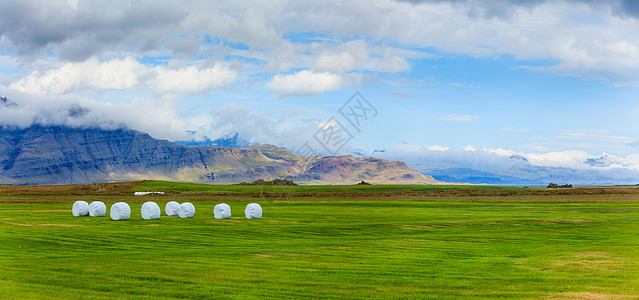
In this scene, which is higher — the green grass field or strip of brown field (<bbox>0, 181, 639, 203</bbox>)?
strip of brown field (<bbox>0, 181, 639, 203</bbox>)

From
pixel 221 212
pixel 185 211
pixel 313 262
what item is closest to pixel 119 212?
pixel 185 211

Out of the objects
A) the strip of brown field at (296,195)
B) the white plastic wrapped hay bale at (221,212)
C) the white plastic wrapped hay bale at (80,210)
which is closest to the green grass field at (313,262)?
the white plastic wrapped hay bale at (221,212)

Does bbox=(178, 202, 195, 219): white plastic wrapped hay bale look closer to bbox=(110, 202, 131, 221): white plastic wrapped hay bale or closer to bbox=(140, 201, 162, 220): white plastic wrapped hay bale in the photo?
bbox=(140, 201, 162, 220): white plastic wrapped hay bale

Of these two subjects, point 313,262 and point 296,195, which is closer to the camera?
point 313,262

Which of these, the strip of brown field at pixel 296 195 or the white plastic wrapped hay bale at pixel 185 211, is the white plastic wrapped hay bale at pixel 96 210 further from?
the strip of brown field at pixel 296 195

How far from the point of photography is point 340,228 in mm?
46469

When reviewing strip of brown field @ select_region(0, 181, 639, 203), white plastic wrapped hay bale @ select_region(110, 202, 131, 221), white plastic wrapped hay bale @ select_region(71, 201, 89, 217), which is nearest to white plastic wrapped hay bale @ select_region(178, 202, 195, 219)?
white plastic wrapped hay bale @ select_region(110, 202, 131, 221)

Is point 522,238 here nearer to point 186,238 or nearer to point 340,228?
point 340,228

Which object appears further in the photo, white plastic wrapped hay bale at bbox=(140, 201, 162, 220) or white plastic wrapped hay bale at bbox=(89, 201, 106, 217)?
white plastic wrapped hay bale at bbox=(89, 201, 106, 217)

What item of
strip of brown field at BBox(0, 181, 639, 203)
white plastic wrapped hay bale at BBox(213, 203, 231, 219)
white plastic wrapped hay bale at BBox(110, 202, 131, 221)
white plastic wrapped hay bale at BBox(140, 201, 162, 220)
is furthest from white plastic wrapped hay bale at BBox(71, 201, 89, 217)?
strip of brown field at BBox(0, 181, 639, 203)

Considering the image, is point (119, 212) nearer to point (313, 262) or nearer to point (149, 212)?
point (149, 212)

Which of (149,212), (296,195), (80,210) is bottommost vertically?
(80,210)

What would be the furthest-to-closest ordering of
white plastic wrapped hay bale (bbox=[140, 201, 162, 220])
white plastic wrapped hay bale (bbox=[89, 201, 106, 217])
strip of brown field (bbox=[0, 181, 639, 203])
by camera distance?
strip of brown field (bbox=[0, 181, 639, 203]) → white plastic wrapped hay bale (bbox=[89, 201, 106, 217]) → white plastic wrapped hay bale (bbox=[140, 201, 162, 220])

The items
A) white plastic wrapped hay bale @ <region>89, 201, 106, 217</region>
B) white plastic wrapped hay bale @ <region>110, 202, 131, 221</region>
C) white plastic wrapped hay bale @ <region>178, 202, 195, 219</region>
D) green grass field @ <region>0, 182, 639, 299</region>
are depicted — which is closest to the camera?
green grass field @ <region>0, 182, 639, 299</region>
